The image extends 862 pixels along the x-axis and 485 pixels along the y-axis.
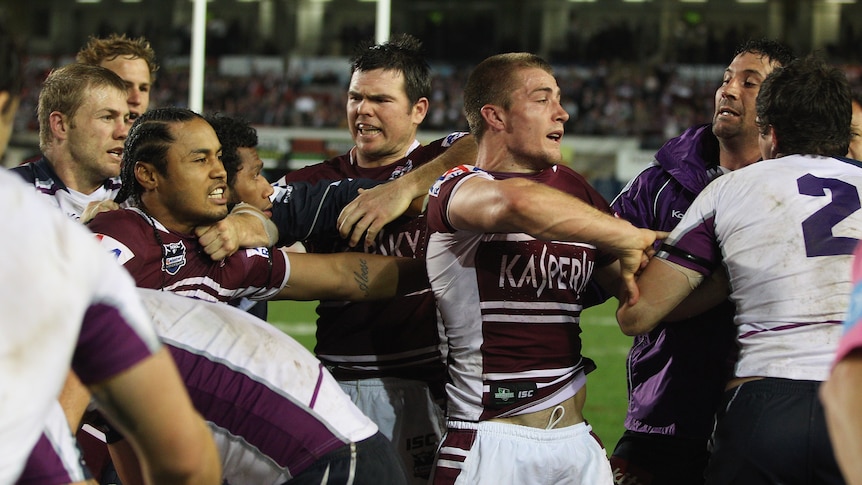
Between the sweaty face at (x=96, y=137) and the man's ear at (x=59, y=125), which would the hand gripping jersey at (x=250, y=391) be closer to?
the sweaty face at (x=96, y=137)

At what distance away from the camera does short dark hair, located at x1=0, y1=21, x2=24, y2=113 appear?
165 cm

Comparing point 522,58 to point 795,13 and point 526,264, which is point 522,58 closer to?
point 526,264

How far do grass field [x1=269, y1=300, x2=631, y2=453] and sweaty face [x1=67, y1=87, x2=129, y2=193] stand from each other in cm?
433

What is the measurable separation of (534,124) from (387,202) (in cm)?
73

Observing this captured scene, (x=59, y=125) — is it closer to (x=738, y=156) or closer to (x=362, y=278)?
(x=362, y=278)

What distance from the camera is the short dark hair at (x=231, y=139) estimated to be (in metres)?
4.57

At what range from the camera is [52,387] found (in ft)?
5.09

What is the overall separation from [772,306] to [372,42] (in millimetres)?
2781

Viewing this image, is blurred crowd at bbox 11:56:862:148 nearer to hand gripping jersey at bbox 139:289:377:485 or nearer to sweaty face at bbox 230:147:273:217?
sweaty face at bbox 230:147:273:217

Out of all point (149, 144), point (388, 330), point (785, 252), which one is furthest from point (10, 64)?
point (388, 330)

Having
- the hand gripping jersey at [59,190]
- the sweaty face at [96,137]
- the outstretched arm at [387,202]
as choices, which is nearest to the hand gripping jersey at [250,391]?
the outstretched arm at [387,202]

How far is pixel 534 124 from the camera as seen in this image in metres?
3.62

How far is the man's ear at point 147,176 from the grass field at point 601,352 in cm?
478

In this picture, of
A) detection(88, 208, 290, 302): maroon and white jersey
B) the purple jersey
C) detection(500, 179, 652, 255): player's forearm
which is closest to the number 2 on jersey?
detection(500, 179, 652, 255): player's forearm
